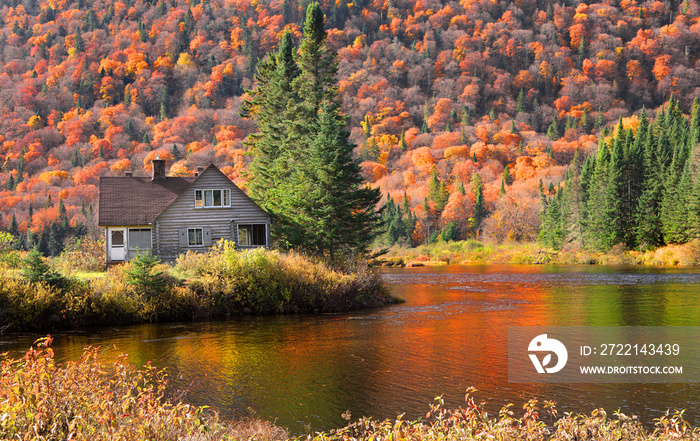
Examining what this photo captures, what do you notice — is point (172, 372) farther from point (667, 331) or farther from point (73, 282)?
point (667, 331)

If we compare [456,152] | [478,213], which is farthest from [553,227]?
[456,152]

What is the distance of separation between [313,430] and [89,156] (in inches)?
5724

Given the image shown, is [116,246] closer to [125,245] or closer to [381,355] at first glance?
[125,245]

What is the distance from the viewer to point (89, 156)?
470ft

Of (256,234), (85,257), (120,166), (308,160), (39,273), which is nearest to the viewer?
(39,273)

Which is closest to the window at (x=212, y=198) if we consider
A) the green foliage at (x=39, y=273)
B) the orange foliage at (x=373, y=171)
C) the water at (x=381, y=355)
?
the water at (x=381, y=355)

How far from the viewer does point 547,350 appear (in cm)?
2486

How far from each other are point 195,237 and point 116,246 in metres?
6.38

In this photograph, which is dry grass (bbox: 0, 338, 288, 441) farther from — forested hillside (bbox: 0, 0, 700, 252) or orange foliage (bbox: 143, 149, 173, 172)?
orange foliage (bbox: 143, 149, 173, 172)

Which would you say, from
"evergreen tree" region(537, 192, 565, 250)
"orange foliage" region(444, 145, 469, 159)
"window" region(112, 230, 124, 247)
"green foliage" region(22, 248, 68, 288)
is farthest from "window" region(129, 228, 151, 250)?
"orange foliage" region(444, 145, 469, 159)

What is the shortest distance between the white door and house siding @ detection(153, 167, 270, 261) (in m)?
3.31

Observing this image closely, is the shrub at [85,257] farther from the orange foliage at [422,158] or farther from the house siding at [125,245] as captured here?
the orange foliage at [422,158]

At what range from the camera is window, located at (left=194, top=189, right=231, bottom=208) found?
141 ft

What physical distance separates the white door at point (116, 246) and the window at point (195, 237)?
16.8 feet
